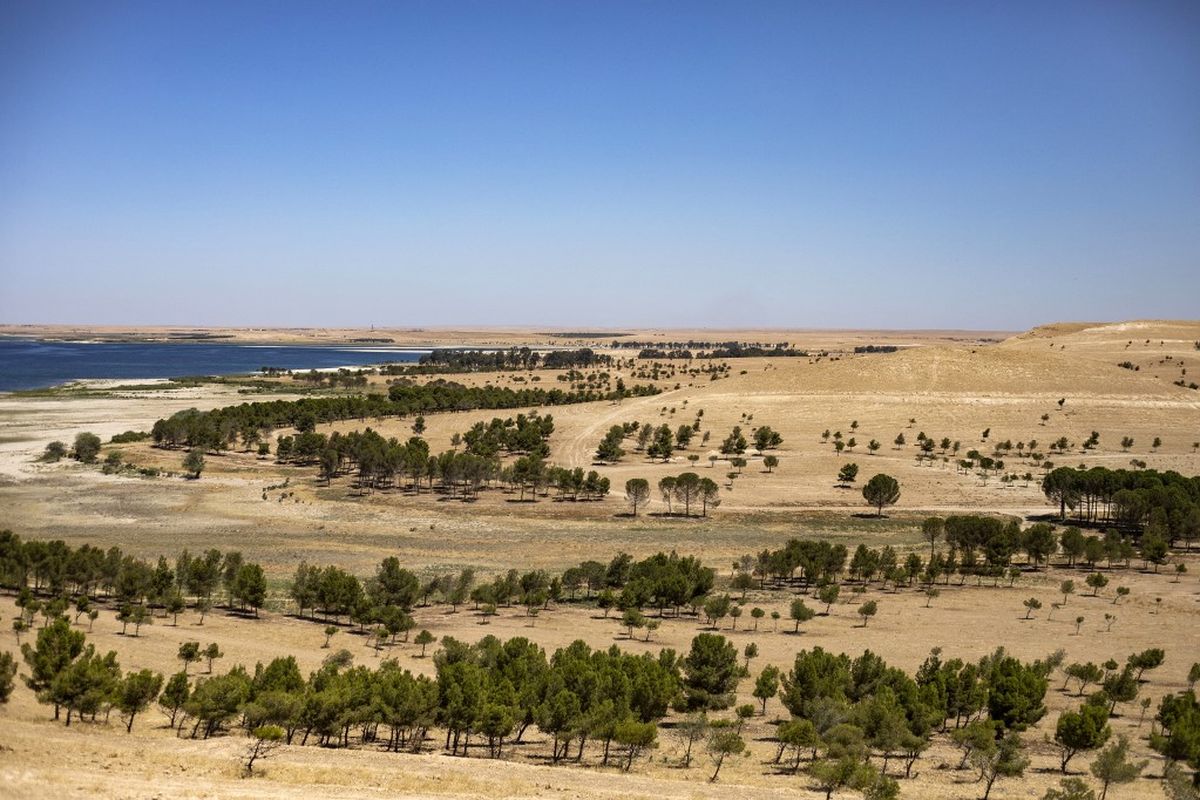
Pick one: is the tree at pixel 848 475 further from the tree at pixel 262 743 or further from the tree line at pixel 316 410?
the tree at pixel 262 743

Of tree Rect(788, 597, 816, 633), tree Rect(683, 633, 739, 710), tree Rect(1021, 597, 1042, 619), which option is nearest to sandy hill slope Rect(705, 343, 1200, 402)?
tree Rect(1021, 597, 1042, 619)

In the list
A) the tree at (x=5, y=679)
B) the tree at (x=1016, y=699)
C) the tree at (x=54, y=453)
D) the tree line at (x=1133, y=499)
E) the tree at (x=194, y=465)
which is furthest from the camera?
the tree at (x=54, y=453)

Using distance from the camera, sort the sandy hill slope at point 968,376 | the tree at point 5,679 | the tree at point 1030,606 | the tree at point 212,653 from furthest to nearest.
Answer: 1. the sandy hill slope at point 968,376
2. the tree at point 1030,606
3. the tree at point 212,653
4. the tree at point 5,679

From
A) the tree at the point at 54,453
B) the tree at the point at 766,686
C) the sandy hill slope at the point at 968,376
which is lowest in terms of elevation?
the tree at the point at 766,686

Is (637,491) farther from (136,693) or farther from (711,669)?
(136,693)

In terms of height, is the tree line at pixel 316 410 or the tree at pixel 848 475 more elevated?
the tree line at pixel 316 410

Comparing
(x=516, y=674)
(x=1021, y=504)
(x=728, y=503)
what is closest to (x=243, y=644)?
(x=516, y=674)

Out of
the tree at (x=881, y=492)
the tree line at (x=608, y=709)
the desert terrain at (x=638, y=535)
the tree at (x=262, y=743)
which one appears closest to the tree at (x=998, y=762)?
the tree line at (x=608, y=709)
